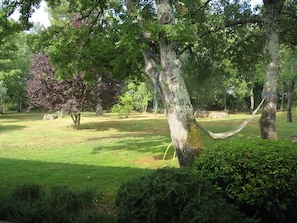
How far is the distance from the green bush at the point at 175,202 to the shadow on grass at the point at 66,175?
1.74 metres

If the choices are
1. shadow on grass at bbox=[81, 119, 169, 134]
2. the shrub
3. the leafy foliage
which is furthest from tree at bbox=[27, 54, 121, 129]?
the shrub

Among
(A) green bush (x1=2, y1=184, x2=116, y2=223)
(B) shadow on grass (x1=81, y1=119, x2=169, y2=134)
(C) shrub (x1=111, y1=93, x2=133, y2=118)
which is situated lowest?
(B) shadow on grass (x1=81, y1=119, x2=169, y2=134)

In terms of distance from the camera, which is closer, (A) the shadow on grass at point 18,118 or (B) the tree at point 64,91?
(B) the tree at point 64,91

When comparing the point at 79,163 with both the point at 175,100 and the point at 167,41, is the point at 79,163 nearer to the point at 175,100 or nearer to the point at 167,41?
the point at 175,100

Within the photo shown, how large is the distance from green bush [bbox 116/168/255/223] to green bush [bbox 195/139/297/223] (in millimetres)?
181

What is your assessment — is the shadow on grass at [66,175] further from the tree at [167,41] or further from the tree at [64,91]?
the tree at [64,91]

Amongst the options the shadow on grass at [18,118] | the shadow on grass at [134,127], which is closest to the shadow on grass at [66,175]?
the shadow on grass at [134,127]

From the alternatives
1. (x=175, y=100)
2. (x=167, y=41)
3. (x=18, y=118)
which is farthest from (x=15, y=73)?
(x=175, y=100)

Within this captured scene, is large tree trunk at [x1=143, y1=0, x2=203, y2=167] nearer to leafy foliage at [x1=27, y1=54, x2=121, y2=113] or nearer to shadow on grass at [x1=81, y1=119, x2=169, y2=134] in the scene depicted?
shadow on grass at [x1=81, y1=119, x2=169, y2=134]

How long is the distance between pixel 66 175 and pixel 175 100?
2921mm

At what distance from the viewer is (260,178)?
11.1ft

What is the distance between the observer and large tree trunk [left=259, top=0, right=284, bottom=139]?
326 inches

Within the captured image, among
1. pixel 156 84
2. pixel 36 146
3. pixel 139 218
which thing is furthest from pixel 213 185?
pixel 36 146

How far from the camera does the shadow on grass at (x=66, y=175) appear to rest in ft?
19.9
